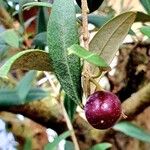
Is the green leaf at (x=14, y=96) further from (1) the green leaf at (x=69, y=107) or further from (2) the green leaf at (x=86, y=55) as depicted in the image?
(2) the green leaf at (x=86, y=55)

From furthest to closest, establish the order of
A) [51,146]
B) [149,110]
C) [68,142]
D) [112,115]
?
[149,110]
[68,142]
[51,146]
[112,115]

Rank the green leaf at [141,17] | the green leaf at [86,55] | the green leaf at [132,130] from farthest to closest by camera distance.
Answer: the green leaf at [132,130] < the green leaf at [141,17] < the green leaf at [86,55]

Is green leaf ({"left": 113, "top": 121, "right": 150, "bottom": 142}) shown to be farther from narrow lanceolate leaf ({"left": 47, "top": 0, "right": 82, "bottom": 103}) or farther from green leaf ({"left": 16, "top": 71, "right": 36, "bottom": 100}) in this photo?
narrow lanceolate leaf ({"left": 47, "top": 0, "right": 82, "bottom": 103})

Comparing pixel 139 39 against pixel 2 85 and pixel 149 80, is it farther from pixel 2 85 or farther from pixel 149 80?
pixel 2 85

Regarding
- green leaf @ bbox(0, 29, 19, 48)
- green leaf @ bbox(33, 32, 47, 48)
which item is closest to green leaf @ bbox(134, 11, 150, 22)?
green leaf @ bbox(33, 32, 47, 48)

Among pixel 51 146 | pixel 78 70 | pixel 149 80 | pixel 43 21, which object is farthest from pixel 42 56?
pixel 149 80

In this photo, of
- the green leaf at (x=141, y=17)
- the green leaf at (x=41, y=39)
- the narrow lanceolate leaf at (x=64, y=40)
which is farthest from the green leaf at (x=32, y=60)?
the green leaf at (x=41, y=39)
